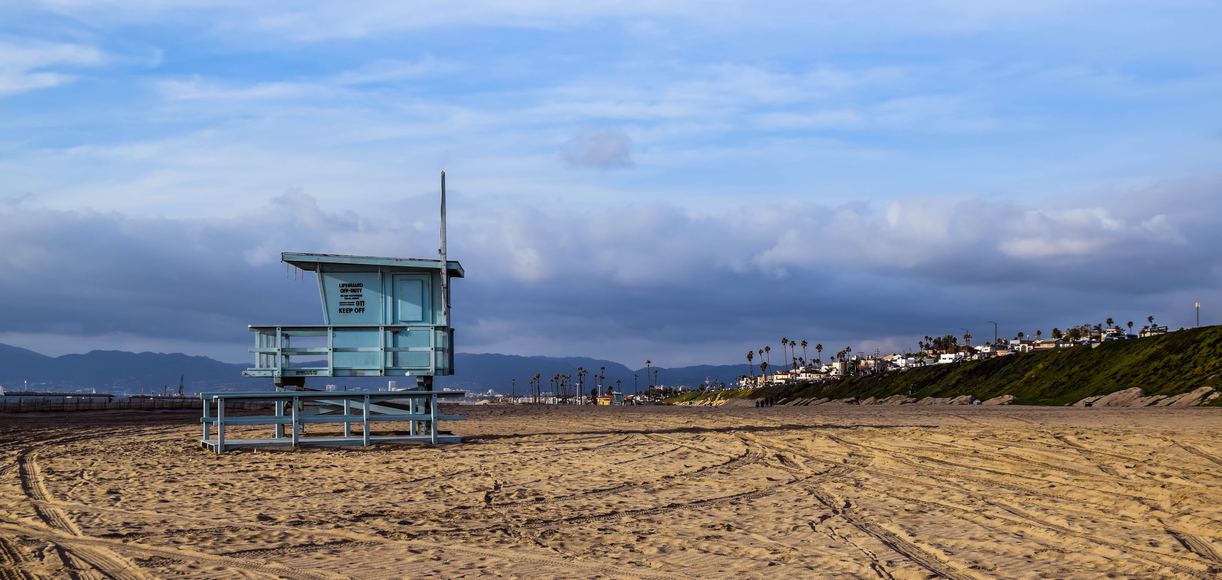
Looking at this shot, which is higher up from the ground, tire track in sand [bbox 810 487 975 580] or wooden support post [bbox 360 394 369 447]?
wooden support post [bbox 360 394 369 447]

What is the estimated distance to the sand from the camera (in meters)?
8.76

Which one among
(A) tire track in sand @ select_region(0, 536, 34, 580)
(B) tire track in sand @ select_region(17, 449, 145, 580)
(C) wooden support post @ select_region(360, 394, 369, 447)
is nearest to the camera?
(A) tire track in sand @ select_region(0, 536, 34, 580)

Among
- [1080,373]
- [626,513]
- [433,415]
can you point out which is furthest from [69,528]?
[1080,373]

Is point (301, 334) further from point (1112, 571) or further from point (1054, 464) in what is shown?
point (1112, 571)

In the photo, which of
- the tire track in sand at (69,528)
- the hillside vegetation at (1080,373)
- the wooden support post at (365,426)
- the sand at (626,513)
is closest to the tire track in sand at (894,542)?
the sand at (626,513)

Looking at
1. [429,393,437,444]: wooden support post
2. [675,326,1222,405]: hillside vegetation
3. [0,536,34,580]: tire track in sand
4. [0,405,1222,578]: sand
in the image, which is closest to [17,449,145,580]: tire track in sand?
[0,405,1222,578]: sand

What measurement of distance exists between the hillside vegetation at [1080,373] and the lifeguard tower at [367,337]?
165ft

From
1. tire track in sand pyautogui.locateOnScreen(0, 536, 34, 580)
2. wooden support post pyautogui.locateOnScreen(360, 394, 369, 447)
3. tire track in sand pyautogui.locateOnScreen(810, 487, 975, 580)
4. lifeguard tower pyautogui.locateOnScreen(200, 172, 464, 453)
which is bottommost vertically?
tire track in sand pyautogui.locateOnScreen(810, 487, 975, 580)

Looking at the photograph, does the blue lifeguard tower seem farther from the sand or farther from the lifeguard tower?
the sand

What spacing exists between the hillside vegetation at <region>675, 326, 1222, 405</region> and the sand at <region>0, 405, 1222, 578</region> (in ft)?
165

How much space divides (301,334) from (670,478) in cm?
1155

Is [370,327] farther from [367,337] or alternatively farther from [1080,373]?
[1080,373]

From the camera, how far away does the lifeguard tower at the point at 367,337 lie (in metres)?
23.0

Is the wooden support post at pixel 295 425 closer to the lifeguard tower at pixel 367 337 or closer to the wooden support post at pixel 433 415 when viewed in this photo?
the lifeguard tower at pixel 367 337
